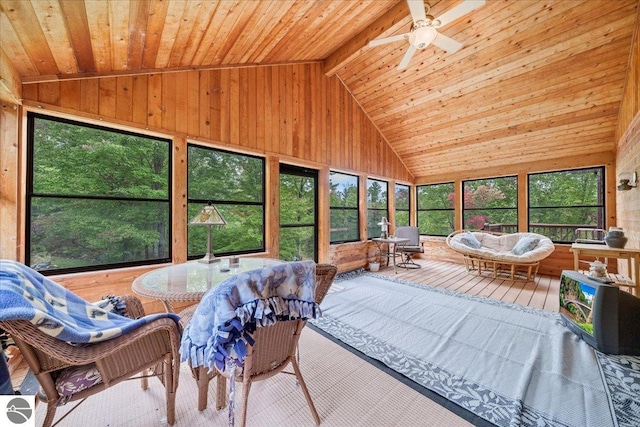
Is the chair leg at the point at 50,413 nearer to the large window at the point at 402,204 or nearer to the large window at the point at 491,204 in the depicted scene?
the large window at the point at 402,204

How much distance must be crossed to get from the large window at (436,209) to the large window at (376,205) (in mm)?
1312

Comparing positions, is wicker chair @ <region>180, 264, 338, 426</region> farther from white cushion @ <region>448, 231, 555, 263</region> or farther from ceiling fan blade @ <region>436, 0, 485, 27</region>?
white cushion @ <region>448, 231, 555, 263</region>

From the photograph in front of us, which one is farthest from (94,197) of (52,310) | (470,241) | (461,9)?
(470,241)

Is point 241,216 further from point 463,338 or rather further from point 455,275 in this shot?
point 455,275

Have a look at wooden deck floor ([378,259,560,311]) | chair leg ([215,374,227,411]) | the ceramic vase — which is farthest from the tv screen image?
chair leg ([215,374,227,411])

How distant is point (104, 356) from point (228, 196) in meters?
2.39

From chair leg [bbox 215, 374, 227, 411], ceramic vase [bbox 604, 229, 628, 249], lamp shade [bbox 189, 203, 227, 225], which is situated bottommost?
chair leg [bbox 215, 374, 227, 411]

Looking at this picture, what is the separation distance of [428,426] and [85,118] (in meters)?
3.69

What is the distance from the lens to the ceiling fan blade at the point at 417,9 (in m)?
2.18

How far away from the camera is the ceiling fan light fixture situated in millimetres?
2477

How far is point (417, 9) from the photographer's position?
2264mm

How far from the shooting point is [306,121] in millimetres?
4203

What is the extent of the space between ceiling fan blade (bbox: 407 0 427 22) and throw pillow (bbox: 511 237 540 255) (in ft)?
14.2

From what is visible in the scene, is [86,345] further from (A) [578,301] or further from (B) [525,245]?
(B) [525,245]
